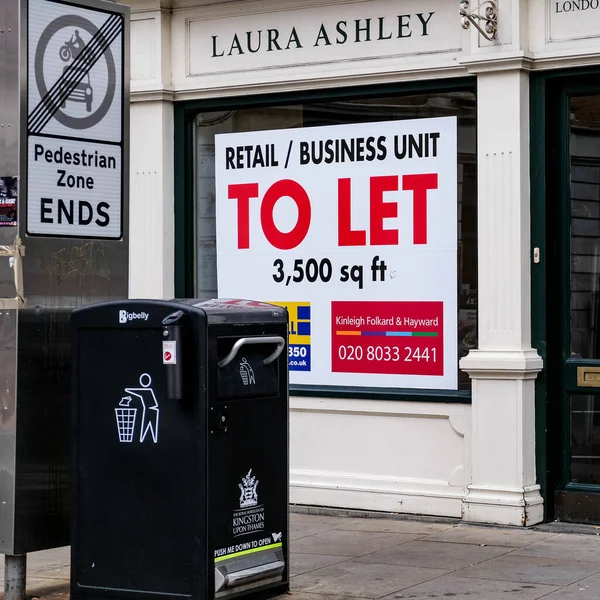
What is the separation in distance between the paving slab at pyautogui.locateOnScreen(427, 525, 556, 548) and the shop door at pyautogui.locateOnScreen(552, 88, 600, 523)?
465 millimetres

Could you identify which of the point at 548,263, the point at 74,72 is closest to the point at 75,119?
the point at 74,72

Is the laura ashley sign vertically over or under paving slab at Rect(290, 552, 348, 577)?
over

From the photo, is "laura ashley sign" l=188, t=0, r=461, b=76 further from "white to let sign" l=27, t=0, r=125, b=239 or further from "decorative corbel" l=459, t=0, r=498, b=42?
"white to let sign" l=27, t=0, r=125, b=239

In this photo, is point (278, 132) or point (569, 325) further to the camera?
point (278, 132)

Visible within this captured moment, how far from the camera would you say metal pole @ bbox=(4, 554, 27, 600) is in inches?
265

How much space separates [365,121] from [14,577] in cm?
442

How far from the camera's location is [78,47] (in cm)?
702

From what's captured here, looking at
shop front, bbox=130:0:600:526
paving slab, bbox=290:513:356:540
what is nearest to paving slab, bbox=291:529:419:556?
paving slab, bbox=290:513:356:540

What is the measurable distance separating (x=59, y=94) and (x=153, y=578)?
106 inches

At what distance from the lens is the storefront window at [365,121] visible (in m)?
9.01

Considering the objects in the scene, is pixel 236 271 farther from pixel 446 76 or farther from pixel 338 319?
pixel 446 76

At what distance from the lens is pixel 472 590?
678 centimetres

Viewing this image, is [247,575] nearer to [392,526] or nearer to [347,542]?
[347,542]

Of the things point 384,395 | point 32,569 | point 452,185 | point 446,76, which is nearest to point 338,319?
point 384,395
